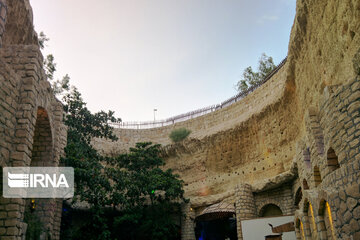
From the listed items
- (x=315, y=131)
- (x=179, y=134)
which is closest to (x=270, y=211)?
(x=315, y=131)

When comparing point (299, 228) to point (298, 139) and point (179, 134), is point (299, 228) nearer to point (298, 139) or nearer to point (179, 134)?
point (298, 139)

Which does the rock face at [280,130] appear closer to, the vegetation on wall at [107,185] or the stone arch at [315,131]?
the stone arch at [315,131]

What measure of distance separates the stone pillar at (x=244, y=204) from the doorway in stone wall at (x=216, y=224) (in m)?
0.68

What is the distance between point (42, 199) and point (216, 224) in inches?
520

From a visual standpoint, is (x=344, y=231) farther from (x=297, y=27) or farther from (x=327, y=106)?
(x=297, y=27)

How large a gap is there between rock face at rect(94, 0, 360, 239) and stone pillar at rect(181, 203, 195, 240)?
0.43 metres

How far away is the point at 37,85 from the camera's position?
754 cm

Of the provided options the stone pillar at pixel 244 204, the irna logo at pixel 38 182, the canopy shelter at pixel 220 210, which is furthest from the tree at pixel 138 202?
the stone pillar at pixel 244 204

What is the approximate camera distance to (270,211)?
542 inches

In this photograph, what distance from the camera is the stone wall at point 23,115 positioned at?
625 cm

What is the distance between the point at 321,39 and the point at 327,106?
319 centimetres

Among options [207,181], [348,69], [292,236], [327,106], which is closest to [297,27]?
[348,69]

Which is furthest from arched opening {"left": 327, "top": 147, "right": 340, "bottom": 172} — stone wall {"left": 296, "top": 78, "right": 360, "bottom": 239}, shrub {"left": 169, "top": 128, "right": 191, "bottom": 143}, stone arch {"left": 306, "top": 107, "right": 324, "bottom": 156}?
shrub {"left": 169, "top": 128, "right": 191, "bottom": 143}

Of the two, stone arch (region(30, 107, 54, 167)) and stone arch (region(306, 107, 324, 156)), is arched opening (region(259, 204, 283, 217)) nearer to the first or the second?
stone arch (region(306, 107, 324, 156))
